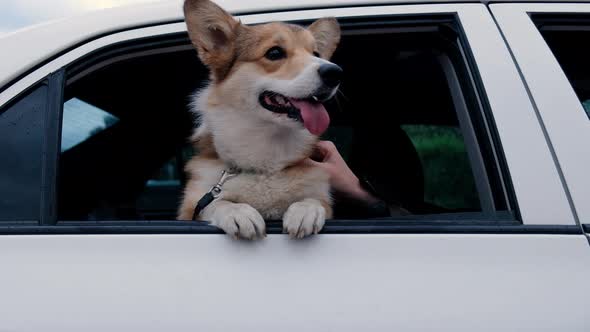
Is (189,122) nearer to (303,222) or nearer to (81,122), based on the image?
(81,122)

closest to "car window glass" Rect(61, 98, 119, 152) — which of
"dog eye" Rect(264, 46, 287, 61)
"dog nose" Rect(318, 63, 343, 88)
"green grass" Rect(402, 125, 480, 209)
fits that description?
"dog eye" Rect(264, 46, 287, 61)

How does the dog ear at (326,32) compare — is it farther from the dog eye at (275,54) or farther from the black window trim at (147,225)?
the black window trim at (147,225)

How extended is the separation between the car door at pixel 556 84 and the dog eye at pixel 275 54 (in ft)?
2.91

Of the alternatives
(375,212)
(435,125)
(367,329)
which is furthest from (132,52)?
(435,125)

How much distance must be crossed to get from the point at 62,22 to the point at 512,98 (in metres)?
1.38

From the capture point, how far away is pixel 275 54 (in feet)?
8.16

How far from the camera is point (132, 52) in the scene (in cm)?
197

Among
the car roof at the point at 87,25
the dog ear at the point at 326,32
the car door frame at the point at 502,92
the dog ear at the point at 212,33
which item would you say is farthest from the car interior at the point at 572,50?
the dog ear at the point at 212,33

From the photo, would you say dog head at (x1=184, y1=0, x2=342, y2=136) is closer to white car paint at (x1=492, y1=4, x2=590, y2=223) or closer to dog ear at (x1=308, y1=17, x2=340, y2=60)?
dog ear at (x1=308, y1=17, x2=340, y2=60)

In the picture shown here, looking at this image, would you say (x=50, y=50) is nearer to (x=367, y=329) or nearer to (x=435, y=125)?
(x=367, y=329)

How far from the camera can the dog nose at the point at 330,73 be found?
2.20 m

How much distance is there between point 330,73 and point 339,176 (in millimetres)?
479

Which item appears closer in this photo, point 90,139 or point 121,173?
point 90,139

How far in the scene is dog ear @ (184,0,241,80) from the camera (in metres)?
2.07
